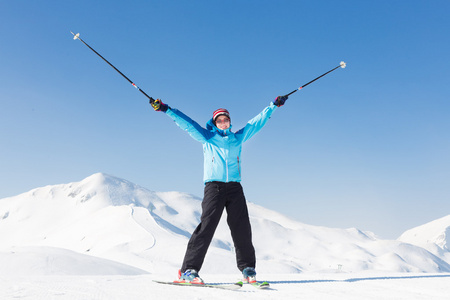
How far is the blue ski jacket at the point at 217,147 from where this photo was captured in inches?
236

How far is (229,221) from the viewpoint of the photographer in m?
6.10

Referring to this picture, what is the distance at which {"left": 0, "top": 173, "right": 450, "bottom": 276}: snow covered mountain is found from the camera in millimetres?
49406

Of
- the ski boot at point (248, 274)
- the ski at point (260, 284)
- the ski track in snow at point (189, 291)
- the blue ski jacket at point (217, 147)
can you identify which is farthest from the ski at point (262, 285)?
the blue ski jacket at point (217, 147)

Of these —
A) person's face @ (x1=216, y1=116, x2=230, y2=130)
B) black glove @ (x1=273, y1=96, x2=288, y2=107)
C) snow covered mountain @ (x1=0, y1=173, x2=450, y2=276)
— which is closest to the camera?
person's face @ (x1=216, y1=116, x2=230, y2=130)

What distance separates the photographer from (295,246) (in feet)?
355

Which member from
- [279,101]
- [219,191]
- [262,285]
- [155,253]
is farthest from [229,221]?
[155,253]

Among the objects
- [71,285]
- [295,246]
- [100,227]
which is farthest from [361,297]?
[295,246]

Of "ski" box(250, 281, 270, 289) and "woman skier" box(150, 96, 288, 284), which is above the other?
"woman skier" box(150, 96, 288, 284)

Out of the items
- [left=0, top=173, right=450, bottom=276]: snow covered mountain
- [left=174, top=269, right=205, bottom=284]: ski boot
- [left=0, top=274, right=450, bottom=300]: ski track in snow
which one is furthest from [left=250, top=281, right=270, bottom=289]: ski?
[left=0, top=173, right=450, bottom=276]: snow covered mountain

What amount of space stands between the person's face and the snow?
7.93ft

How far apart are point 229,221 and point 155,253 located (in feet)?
127

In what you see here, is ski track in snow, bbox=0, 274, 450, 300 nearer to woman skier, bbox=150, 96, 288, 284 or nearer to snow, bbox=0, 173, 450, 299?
snow, bbox=0, 173, 450, 299

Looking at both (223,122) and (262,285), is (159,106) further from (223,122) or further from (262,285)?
(262,285)

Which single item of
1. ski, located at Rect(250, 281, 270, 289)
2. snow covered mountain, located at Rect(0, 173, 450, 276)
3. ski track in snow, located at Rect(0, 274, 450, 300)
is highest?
snow covered mountain, located at Rect(0, 173, 450, 276)
